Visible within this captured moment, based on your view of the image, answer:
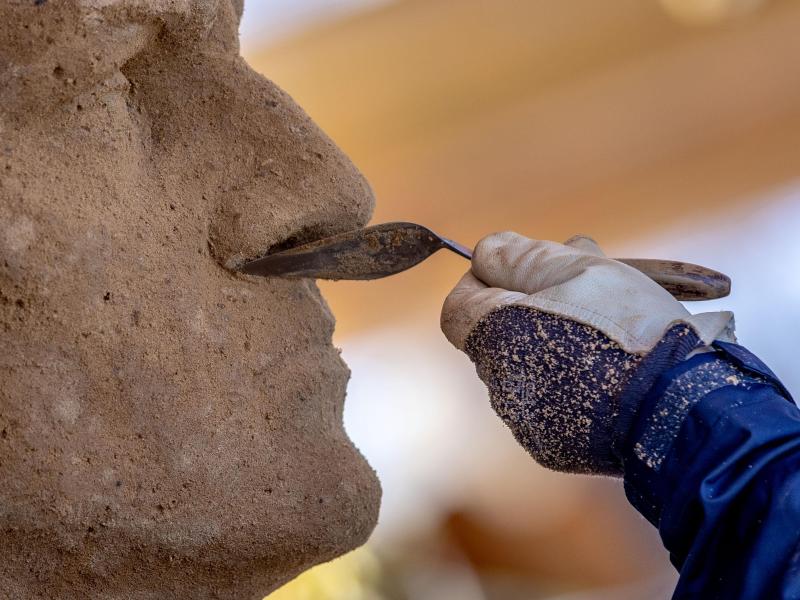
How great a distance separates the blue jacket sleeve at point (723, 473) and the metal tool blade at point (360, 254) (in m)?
0.26

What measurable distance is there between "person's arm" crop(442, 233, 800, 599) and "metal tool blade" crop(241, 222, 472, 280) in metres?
0.06

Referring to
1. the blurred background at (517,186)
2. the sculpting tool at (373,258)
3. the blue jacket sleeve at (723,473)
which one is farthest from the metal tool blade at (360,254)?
the blurred background at (517,186)

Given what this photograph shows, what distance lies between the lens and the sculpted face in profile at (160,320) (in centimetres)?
76

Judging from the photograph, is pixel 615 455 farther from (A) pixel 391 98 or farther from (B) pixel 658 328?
(A) pixel 391 98

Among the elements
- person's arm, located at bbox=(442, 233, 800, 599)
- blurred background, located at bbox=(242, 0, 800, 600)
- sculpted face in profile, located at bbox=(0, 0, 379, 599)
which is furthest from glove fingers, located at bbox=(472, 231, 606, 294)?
blurred background, located at bbox=(242, 0, 800, 600)

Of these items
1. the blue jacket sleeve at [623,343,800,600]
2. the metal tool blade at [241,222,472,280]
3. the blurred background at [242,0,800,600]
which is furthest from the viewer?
the blurred background at [242,0,800,600]

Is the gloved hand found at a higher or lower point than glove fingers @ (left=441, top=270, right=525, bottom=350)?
lower

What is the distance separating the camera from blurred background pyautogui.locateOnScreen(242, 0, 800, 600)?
190cm

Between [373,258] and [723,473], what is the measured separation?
0.38 meters

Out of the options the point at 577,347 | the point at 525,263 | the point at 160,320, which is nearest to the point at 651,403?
the point at 577,347

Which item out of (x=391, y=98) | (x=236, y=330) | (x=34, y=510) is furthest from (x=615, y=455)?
(x=391, y=98)

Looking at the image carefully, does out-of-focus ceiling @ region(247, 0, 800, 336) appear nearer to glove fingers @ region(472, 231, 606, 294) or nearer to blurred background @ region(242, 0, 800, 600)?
blurred background @ region(242, 0, 800, 600)

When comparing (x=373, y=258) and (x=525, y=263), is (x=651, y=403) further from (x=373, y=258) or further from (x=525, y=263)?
(x=373, y=258)

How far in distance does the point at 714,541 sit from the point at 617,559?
62.1 inches
